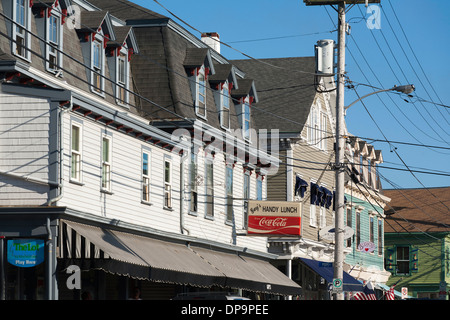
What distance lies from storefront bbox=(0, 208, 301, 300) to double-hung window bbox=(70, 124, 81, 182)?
1244 millimetres

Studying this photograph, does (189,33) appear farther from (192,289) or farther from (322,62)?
(192,289)

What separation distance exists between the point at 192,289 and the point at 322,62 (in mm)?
9726

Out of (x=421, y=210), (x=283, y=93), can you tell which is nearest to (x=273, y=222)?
(x=283, y=93)

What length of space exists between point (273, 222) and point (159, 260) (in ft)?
24.9

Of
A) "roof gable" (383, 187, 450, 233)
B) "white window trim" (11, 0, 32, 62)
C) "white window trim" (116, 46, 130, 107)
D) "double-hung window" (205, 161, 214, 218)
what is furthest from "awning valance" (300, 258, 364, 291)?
"roof gable" (383, 187, 450, 233)

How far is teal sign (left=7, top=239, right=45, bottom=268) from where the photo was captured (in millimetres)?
22469

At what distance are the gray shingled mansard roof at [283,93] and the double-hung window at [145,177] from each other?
1376cm

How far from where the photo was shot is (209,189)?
110 feet

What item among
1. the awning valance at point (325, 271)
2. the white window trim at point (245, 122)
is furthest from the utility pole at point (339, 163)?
the awning valance at point (325, 271)

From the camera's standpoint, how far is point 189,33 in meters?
33.7

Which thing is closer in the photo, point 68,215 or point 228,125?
point 68,215

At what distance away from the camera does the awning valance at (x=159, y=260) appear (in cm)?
2288
